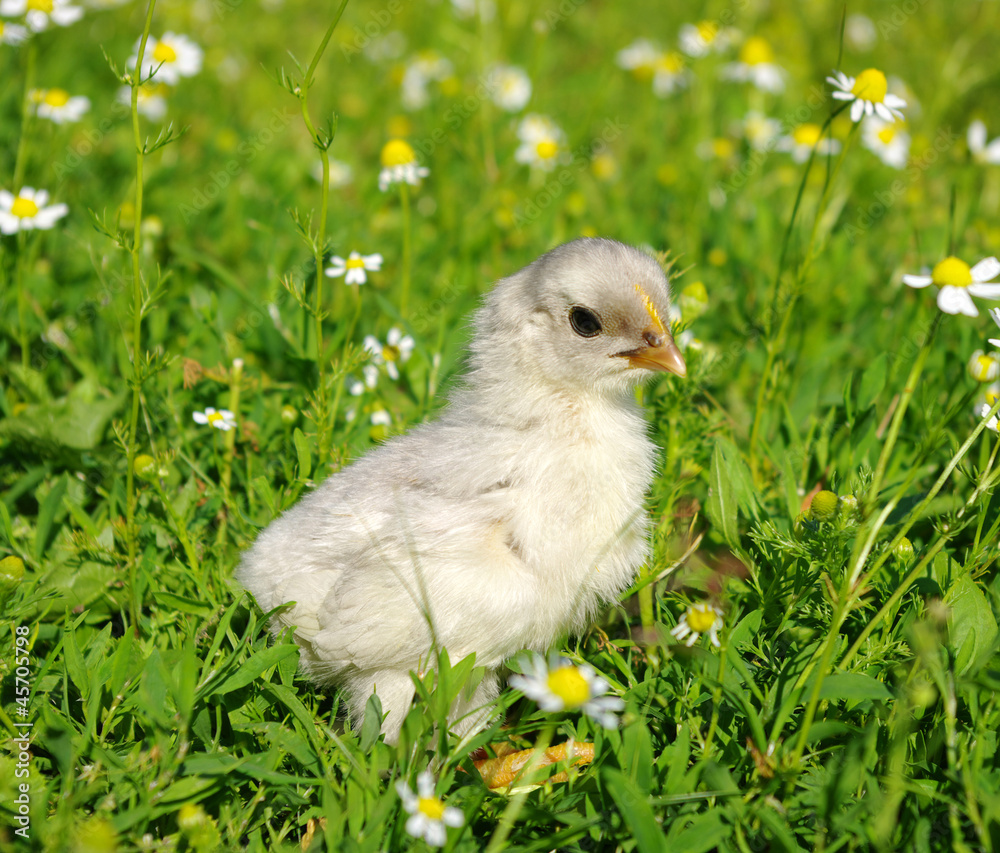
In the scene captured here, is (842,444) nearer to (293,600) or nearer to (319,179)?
(293,600)

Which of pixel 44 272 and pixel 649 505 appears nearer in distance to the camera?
pixel 649 505

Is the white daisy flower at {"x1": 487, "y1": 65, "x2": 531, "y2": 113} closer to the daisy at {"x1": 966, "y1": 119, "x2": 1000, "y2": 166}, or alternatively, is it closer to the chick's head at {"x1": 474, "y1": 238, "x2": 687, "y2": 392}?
the daisy at {"x1": 966, "y1": 119, "x2": 1000, "y2": 166}

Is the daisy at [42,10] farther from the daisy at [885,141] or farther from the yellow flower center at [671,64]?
the daisy at [885,141]

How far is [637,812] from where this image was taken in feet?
7.00

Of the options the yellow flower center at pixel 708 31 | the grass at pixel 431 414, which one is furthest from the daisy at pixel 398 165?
the yellow flower center at pixel 708 31

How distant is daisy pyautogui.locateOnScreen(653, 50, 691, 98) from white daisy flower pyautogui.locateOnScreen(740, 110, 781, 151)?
66 cm

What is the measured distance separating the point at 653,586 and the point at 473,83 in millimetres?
5007

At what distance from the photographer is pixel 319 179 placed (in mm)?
5816

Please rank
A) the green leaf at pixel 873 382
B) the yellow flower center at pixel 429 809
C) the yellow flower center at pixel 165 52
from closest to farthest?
the yellow flower center at pixel 429 809
the green leaf at pixel 873 382
the yellow flower center at pixel 165 52

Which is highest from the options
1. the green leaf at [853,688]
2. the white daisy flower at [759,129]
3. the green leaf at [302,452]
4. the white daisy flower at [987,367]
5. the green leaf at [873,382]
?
the white daisy flower at [759,129]

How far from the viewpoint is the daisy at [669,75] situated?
6.58 m

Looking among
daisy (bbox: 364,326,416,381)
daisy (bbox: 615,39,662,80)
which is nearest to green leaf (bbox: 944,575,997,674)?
daisy (bbox: 364,326,416,381)

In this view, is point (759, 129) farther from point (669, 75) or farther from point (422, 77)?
point (422, 77)

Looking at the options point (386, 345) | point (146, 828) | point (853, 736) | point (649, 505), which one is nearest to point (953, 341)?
point (649, 505)
